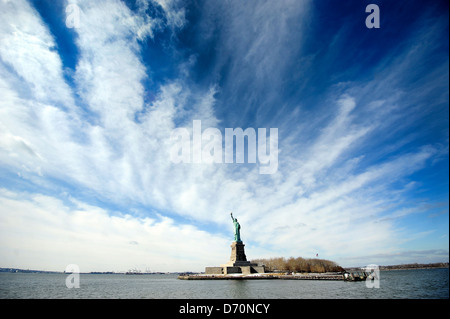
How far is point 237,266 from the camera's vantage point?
4956 centimetres

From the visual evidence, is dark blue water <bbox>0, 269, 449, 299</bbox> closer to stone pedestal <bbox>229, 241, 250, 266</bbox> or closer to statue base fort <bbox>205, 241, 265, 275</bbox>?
statue base fort <bbox>205, 241, 265, 275</bbox>

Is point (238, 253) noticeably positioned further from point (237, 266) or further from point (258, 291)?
point (258, 291)

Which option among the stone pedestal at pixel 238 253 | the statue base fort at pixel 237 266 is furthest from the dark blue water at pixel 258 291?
the stone pedestal at pixel 238 253

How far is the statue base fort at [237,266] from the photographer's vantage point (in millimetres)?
49219

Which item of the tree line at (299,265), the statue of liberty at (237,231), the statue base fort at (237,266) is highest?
the statue of liberty at (237,231)

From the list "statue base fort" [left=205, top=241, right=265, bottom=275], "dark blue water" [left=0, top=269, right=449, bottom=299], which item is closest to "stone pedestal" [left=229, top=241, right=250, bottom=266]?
"statue base fort" [left=205, top=241, right=265, bottom=275]

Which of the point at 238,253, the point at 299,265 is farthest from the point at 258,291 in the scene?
the point at 299,265

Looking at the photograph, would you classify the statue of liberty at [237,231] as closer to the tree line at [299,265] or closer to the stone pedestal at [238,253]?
the stone pedestal at [238,253]
